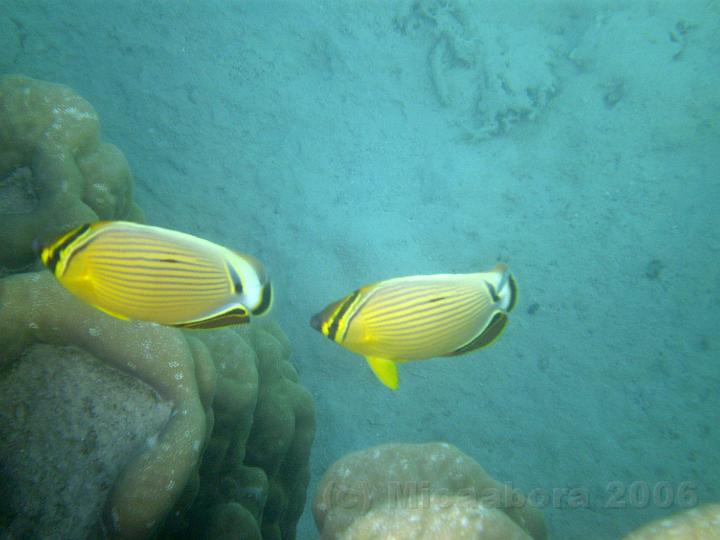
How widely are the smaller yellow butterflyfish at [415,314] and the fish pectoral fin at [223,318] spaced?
30cm

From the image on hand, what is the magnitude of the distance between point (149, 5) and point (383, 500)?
10.5 metres

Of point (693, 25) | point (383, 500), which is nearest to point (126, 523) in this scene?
point (383, 500)

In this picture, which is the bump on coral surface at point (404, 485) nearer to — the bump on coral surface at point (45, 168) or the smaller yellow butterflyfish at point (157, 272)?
the smaller yellow butterflyfish at point (157, 272)

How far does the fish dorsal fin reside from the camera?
1.97 m

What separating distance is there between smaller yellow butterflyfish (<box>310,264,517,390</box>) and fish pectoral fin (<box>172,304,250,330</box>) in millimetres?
301

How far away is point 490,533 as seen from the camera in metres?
2.74

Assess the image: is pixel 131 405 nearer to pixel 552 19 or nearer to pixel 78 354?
pixel 78 354

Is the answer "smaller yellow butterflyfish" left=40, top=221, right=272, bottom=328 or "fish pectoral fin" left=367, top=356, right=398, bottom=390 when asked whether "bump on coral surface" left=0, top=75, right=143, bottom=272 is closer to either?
"smaller yellow butterflyfish" left=40, top=221, right=272, bottom=328

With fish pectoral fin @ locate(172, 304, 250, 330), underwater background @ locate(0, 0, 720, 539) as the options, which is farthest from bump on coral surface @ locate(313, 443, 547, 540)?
underwater background @ locate(0, 0, 720, 539)

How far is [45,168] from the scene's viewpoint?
157 inches

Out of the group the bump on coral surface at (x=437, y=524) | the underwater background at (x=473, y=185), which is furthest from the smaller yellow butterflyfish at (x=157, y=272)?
the underwater background at (x=473, y=185)

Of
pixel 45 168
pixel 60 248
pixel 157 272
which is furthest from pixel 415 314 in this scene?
pixel 45 168

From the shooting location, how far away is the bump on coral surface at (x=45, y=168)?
3730 millimetres

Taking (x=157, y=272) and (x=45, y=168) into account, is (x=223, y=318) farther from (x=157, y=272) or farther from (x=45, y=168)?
(x=45, y=168)
